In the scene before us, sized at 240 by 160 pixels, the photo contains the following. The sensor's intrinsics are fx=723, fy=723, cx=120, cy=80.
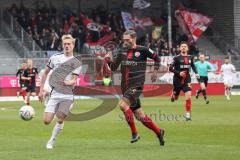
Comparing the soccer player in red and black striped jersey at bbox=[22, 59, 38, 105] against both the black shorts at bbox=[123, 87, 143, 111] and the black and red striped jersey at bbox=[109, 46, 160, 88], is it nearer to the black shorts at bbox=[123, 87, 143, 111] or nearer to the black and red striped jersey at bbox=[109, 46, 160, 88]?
the black and red striped jersey at bbox=[109, 46, 160, 88]

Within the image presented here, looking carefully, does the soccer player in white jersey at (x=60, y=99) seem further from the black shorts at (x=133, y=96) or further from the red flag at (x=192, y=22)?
the red flag at (x=192, y=22)

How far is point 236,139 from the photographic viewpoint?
16719 millimetres

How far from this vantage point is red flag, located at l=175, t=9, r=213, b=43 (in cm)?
5478

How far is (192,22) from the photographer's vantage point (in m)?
55.2

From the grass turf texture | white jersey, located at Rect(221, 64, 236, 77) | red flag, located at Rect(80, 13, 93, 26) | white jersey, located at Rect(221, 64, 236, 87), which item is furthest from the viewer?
red flag, located at Rect(80, 13, 93, 26)

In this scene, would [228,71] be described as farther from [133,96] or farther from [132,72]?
[133,96]

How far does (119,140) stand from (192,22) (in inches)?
1542

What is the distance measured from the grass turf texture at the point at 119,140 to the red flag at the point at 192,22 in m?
29.6

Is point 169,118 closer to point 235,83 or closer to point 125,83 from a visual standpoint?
point 125,83

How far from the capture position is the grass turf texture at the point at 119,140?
1353cm

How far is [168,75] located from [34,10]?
12989mm

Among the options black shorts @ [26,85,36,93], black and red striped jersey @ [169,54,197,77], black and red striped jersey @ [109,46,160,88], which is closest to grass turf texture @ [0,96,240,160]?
black and red striped jersey @ [109,46,160,88]

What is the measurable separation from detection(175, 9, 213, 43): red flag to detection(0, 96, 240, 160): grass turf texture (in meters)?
29.6

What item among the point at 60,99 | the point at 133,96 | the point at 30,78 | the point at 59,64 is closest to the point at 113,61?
the point at 133,96
